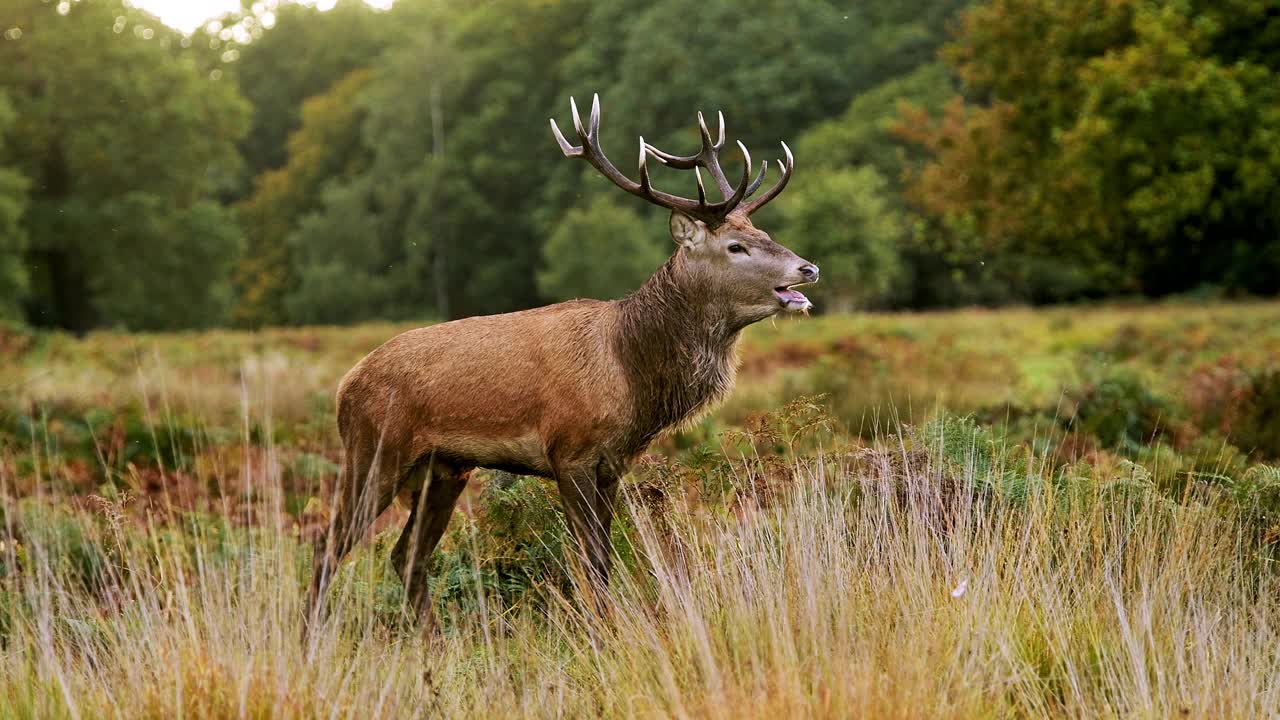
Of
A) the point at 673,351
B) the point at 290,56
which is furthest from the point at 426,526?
the point at 290,56

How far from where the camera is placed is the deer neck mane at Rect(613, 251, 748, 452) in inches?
210

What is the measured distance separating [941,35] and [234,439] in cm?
4474

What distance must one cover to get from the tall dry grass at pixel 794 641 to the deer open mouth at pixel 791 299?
26.9 inches

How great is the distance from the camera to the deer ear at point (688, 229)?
5.44 meters

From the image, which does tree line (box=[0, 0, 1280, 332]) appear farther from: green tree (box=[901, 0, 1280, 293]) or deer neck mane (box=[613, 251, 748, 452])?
deer neck mane (box=[613, 251, 748, 452])

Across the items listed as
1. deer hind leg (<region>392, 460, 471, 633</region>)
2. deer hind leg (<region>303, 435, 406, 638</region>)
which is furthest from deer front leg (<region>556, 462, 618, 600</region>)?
deer hind leg (<region>303, 435, 406, 638</region>)

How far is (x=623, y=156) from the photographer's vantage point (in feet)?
141

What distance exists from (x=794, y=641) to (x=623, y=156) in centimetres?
3953

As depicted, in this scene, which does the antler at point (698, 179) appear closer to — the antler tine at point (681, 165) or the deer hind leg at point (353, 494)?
the antler tine at point (681, 165)

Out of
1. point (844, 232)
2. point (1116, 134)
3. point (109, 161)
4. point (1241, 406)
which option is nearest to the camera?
point (1241, 406)

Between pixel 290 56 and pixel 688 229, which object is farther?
pixel 290 56

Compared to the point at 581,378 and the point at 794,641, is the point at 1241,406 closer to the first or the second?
the point at 581,378

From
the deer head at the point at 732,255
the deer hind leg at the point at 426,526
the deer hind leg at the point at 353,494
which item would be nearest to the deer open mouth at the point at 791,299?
the deer head at the point at 732,255

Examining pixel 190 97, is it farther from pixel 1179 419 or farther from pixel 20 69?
pixel 1179 419
